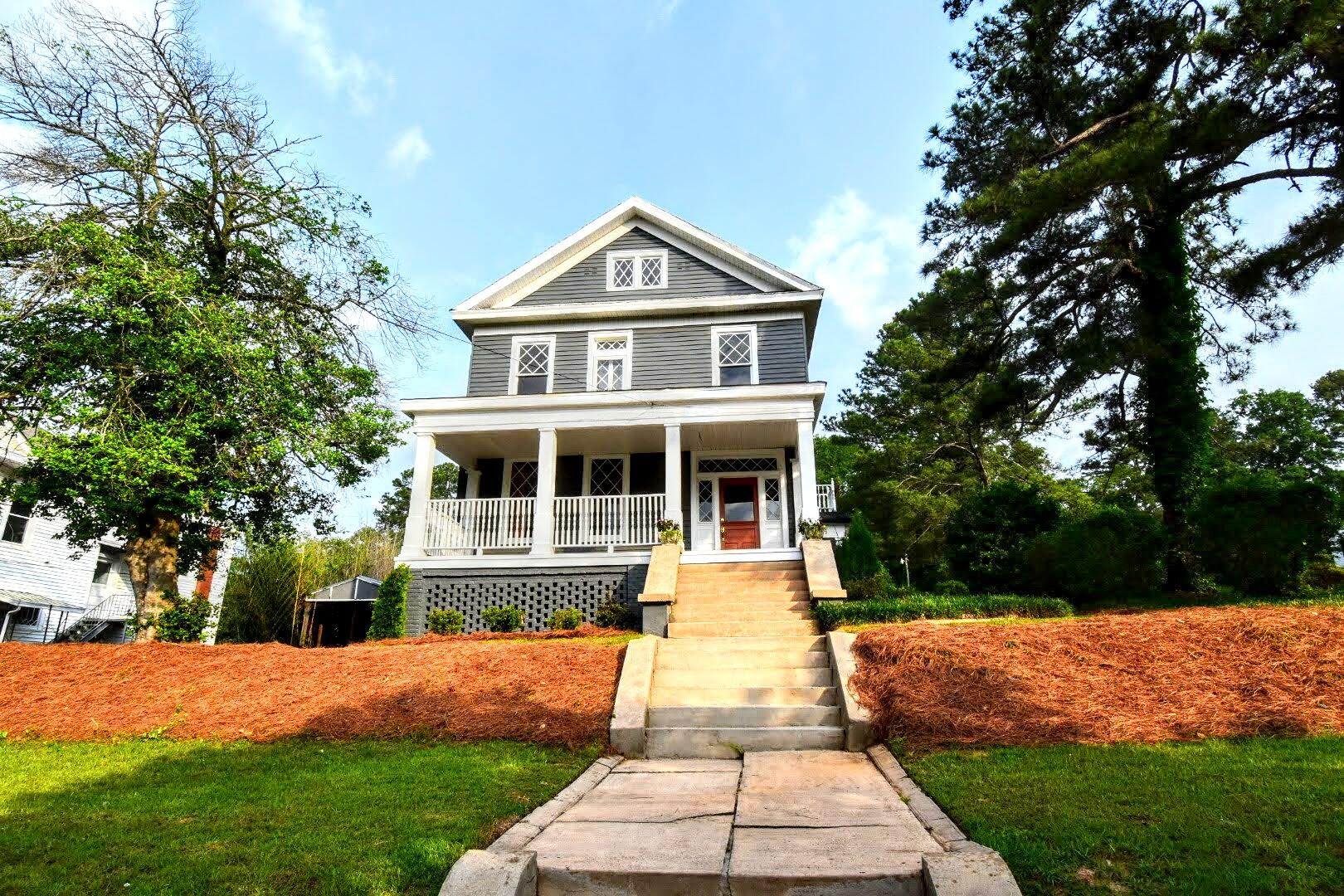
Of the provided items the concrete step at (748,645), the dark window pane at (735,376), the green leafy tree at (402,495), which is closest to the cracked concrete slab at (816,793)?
the concrete step at (748,645)

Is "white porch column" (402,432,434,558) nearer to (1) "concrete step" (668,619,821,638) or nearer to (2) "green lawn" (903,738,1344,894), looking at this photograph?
(1) "concrete step" (668,619,821,638)

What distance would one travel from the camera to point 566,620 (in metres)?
11.5

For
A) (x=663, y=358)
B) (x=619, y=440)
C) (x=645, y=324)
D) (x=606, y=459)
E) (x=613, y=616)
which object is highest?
(x=645, y=324)

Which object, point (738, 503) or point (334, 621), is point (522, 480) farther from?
point (334, 621)

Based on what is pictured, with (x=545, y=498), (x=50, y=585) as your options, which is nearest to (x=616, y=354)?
(x=545, y=498)

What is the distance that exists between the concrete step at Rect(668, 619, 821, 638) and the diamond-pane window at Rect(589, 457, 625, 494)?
21.3ft

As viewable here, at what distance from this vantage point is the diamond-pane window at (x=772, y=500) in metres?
15.6

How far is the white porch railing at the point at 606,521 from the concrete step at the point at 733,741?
7.15m

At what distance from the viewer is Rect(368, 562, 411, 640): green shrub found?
11.5 metres

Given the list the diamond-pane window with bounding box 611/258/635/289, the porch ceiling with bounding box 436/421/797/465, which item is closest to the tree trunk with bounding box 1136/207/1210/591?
the porch ceiling with bounding box 436/421/797/465

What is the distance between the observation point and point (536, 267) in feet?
54.7

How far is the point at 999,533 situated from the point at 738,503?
5825 mm

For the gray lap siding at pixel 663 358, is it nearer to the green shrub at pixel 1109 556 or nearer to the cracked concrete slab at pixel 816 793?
the green shrub at pixel 1109 556

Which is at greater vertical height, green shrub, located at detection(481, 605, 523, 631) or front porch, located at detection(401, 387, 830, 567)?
front porch, located at detection(401, 387, 830, 567)
